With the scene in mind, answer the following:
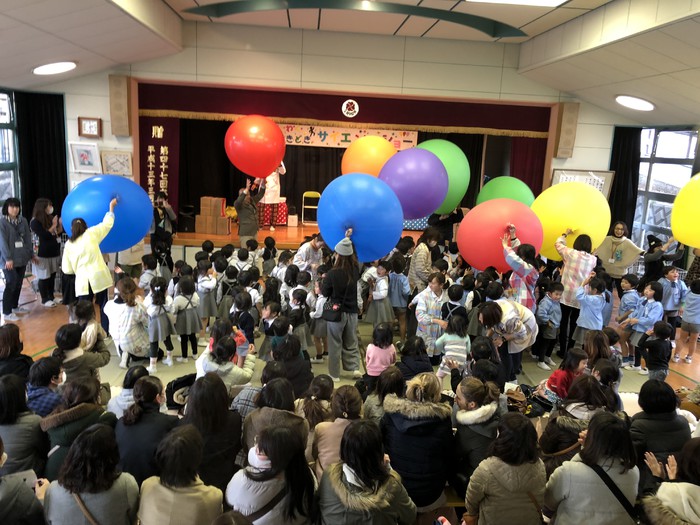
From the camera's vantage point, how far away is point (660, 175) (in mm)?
8031

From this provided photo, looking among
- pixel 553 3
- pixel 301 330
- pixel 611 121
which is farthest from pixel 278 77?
pixel 611 121

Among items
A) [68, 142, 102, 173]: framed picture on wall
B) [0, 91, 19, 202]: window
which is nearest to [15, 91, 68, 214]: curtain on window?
[0, 91, 19, 202]: window

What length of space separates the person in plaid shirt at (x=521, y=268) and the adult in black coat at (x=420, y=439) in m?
2.18

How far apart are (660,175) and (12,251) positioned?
843cm

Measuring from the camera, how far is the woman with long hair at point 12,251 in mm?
5504

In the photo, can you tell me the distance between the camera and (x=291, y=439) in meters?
1.99

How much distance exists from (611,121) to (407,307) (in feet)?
15.9

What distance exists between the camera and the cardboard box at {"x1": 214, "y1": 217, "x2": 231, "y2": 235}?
28.9 feet

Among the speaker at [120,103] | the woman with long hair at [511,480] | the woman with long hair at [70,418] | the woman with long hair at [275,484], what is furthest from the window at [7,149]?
the woman with long hair at [511,480]

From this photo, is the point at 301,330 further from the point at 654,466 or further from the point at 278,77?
the point at 278,77

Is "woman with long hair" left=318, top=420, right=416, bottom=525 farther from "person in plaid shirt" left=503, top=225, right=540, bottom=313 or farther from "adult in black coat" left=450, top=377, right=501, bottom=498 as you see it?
"person in plaid shirt" left=503, top=225, right=540, bottom=313

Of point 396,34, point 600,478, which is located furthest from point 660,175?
point 600,478

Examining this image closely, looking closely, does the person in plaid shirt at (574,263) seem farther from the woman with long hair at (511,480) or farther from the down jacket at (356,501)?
the down jacket at (356,501)

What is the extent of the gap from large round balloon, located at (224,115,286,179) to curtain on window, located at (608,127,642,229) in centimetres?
500
